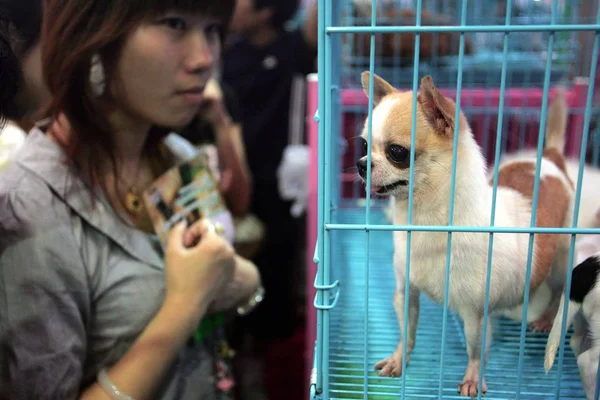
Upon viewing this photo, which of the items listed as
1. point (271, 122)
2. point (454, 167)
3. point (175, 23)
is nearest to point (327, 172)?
point (454, 167)

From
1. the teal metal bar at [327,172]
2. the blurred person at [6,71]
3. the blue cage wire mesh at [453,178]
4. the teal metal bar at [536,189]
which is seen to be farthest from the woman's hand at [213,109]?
the teal metal bar at [536,189]

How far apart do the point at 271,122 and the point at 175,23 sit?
1.02 m

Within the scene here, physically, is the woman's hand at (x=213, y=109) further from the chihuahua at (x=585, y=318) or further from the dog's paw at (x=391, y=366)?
the chihuahua at (x=585, y=318)

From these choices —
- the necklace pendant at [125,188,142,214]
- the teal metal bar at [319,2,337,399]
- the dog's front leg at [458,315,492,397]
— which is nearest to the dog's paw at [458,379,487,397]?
the dog's front leg at [458,315,492,397]

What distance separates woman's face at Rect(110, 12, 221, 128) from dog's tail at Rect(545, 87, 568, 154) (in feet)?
1.67

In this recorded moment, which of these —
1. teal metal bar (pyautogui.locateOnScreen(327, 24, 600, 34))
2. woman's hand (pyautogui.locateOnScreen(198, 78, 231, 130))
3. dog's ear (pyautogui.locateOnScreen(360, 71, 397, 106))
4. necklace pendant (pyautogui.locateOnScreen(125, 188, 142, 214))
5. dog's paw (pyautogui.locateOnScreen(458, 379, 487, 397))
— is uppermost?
teal metal bar (pyautogui.locateOnScreen(327, 24, 600, 34))

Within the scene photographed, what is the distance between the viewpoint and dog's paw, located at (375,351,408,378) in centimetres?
59

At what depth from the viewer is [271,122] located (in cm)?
172

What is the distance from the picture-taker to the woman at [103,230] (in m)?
0.62

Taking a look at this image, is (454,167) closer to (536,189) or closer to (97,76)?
(536,189)

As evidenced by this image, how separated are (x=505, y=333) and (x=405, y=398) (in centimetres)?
17

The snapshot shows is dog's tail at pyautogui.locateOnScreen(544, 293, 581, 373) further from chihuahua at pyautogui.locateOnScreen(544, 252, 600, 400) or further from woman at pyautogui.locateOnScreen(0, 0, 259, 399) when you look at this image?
woman at pyautogui.locateOnScreen(0, 0, 259, 399)

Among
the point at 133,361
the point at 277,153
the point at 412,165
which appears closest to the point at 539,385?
the point at 412,165

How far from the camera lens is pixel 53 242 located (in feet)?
2.11
